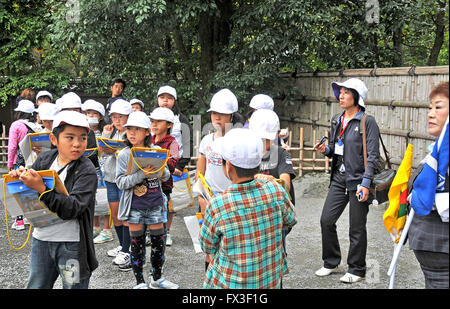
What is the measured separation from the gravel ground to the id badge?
1190 mm

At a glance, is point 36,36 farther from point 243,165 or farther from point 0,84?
point 243,165

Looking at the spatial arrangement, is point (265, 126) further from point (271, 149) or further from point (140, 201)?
point (140, 201)

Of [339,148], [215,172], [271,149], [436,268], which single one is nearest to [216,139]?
[215,172]

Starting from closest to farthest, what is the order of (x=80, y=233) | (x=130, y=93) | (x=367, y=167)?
(x=80, y=233) → (x=367, y=167) → (x=130, y=93)

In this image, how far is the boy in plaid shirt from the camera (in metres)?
2.47

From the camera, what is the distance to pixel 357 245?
4371 mm

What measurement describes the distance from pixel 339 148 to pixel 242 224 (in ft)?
7.68

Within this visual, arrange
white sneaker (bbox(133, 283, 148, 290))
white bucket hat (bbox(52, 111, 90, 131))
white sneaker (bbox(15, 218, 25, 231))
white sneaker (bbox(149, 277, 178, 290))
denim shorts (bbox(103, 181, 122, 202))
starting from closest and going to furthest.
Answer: white bucket hat (bbox(52, 111, 90, 131)), white sneaker (bbox(133, 283, 148, 290)), white sneaker (bbox(149, 277, 178, 290)), denim shorts (bbox(103, 181, 122, 202)), white sneaker (bbox(15, 218, 25, 231))

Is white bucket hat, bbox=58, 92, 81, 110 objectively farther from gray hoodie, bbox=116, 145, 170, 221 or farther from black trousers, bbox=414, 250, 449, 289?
black trousers, bbox=414, 250, 449, 289

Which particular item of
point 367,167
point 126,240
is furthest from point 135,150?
point 367,167

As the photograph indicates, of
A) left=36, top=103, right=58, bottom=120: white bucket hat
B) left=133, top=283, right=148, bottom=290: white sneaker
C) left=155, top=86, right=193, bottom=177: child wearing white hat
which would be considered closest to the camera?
left=133, top=283, right=148, bottom=290: white sneaker

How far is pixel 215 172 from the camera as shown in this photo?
3936mm

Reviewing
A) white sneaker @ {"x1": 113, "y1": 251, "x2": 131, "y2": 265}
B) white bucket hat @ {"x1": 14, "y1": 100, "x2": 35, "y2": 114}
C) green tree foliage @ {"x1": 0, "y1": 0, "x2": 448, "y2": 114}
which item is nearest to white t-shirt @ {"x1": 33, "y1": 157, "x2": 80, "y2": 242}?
white sneaker @ {"x1": 113, "y1": 251, "x2": 131, "y2": 265}
